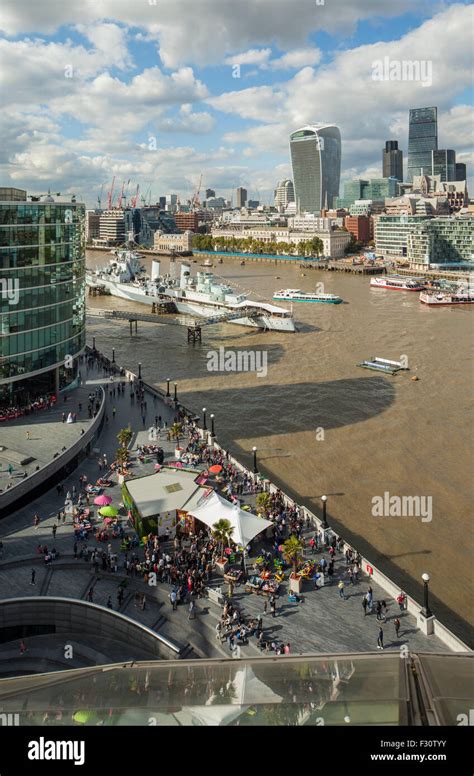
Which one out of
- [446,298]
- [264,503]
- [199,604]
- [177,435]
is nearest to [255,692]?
[199,604]

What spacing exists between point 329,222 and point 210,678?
18836 centimetres

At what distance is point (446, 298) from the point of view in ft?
287

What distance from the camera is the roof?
21469 millimetres

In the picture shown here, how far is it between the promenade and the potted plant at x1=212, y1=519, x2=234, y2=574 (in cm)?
64

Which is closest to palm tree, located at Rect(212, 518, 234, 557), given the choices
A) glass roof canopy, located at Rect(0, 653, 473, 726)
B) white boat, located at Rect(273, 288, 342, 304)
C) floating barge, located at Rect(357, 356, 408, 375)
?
glass roof canopy, located at Rect(0, 653, 473, 726)

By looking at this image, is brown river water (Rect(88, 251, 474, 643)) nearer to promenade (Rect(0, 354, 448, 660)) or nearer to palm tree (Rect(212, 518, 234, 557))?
promenade (Rect(0, 354, 448, 660))

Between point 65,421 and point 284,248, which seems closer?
point 65,421

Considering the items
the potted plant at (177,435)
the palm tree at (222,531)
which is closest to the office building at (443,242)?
the potted plant at (177,435)

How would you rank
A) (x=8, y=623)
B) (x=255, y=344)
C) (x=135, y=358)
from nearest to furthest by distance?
1. (x=8, y=623)
2. (x=135, y=358)
3. (x=255, y=344)

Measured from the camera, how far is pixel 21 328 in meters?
30.8

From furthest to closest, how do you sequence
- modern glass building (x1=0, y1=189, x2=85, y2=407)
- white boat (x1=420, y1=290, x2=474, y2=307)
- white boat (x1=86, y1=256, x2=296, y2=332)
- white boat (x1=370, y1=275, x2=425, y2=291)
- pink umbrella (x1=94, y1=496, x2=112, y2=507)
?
white boat (x1=370, y1=275, x2=425, y2=291)
white boat (x1=420, y1=290, x2=474, y2=307)
white boat (x1=86, y1=256, x2=296, y2=332)
modern glass building (x1=0, y1=189, x2=85, y2=407)
pink umbrella (x1=94, y1=496, x2=112, y2=507)

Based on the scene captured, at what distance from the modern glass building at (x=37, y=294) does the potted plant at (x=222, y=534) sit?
53.5 ft

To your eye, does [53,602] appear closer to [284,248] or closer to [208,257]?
[284,248]
